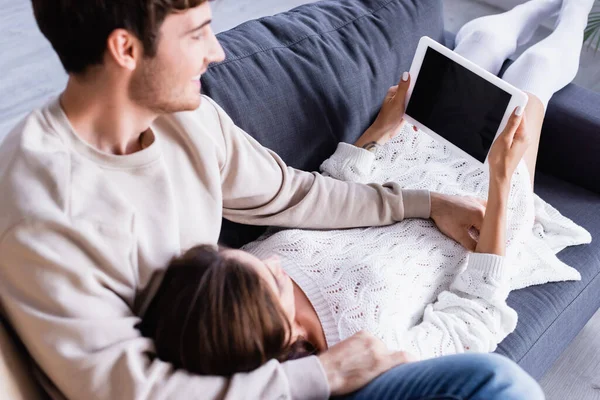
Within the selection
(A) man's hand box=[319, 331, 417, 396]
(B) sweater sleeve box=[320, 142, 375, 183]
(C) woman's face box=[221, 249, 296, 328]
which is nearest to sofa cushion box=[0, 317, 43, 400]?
(C) woman's face box=[221, 249, 296, 328]

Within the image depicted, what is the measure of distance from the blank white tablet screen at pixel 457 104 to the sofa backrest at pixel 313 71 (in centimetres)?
17

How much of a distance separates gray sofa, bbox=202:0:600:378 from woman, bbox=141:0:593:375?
3.6 inches

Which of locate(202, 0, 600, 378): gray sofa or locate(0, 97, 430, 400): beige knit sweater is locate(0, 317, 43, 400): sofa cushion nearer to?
locate(0, 97, 430, 400): beige knit sweater

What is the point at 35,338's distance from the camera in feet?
2.92

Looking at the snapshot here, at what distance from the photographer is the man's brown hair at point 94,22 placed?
908mm

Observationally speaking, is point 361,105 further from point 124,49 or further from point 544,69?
point 124,49

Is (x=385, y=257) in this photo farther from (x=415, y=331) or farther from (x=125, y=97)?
(x=125, y=97)

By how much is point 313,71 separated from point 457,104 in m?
0.34

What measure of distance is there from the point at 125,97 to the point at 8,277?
1.00ft

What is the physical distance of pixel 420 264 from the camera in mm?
1372

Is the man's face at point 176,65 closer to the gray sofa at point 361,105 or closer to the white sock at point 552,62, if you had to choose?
the gray sofa at point 361,105

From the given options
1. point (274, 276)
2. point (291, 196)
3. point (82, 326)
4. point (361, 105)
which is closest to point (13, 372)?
point (82, 326)

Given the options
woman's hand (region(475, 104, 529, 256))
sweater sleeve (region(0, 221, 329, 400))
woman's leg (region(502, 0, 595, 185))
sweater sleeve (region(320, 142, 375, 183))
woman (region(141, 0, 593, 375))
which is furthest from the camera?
woman's leg (region(502, 0, 595, 185))

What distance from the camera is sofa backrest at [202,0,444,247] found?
1436 mm
